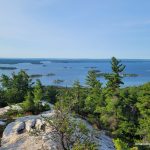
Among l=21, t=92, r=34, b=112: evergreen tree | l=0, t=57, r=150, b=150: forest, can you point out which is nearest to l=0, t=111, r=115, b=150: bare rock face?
l=0, t=57, r=150, b=150: forest

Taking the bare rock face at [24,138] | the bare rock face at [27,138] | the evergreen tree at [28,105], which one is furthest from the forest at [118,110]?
the bare rock face at [24,138]

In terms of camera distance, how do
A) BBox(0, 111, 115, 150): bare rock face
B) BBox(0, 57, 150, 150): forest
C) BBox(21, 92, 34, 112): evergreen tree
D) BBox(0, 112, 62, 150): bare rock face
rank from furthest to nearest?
BBox(21, 92, 34, 112): evergreen tree < BBox(0, 57, 150, 150): forest < BBox(0, 112, 62, 150): bare rock face < BBox(0, 111, 115, 150): bare rock face

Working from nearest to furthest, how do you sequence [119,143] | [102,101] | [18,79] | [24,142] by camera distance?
[119,143]
[24,142]
[102,101]
[18,79]

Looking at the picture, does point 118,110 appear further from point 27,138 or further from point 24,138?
point 24,138

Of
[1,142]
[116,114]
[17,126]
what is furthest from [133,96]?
[1,142]

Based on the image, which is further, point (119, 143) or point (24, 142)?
point (24, 142)

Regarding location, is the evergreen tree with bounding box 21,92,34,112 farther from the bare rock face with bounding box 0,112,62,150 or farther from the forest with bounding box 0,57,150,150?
the bare rock face with bounding box 0,112,62,150

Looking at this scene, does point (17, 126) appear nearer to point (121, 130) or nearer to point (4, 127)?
point (4, 127)

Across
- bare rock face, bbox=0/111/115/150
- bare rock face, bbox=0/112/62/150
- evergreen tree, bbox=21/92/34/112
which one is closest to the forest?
evergreen tree, bbox=21/92/34/112

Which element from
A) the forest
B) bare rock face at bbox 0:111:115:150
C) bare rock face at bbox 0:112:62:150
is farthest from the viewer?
the forest

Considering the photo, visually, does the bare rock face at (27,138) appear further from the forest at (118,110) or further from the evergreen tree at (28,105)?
the evergreen tree at (28,105)

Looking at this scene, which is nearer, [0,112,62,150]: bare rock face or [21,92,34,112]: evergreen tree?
[0,112,62,150]: bare rock face
